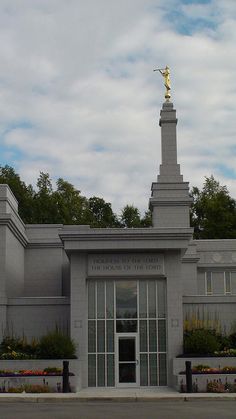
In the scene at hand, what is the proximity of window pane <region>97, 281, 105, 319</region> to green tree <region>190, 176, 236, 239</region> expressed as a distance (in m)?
33.2

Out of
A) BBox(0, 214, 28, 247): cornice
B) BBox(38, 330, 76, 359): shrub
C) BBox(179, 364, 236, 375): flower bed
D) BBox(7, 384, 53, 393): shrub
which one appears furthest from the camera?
BBox(0, 214, 28, 247): cornice

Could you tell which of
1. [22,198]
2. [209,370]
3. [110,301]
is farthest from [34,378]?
[22,198]

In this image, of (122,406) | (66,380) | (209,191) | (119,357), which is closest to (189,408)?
(122,406)

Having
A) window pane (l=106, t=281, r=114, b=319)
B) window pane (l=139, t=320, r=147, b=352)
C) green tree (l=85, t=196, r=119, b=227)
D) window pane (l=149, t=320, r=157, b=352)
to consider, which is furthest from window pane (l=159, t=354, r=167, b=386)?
green tree (l=85, t=196, r=119, b=227)

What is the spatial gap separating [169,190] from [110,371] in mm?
13654

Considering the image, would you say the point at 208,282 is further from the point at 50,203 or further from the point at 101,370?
the point at 50,203

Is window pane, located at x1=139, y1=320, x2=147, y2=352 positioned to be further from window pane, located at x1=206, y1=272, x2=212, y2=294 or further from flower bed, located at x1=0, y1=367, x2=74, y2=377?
window pane, located at x1=206, y1=272, x2=212, y2=294

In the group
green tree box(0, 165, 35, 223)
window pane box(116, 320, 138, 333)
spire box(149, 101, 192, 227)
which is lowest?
window pane box(116, 320, 138, 333)

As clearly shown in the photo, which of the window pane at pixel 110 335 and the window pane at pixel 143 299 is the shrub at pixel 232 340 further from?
the window pane at pixel 110 335

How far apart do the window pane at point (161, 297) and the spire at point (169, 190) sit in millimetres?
9692

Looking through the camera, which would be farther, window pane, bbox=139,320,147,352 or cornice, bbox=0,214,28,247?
cornice, bbox=0,214,28,247

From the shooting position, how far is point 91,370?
28859 mm

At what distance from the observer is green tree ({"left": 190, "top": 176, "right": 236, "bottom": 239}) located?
204 feet

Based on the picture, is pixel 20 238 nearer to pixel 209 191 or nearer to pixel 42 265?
pixel 42 265
